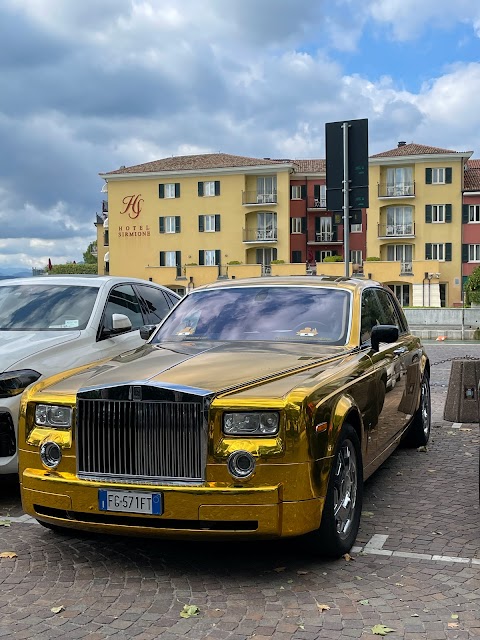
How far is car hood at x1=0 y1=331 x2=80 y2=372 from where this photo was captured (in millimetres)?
5836

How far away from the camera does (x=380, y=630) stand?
138 inches

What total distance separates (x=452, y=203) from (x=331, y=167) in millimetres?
49818

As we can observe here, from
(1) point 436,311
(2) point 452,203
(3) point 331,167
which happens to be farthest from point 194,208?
(3) point 331,167

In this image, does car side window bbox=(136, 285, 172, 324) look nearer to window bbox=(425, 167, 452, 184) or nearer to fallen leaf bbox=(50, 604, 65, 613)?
fallen leaf bbox=(50, 604, 65, 613)

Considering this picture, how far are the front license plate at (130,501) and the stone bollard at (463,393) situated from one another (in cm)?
648

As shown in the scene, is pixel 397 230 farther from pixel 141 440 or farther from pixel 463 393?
pixel 141 440

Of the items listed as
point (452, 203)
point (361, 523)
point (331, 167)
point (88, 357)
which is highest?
point (452, 203)

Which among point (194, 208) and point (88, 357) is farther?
point (194, 208)

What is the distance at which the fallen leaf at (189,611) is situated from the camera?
368cm

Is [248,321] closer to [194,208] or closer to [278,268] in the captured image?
[278,268]

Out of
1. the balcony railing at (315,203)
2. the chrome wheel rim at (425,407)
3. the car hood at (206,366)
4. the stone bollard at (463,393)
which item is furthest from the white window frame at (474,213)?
the car hood at (206,366)

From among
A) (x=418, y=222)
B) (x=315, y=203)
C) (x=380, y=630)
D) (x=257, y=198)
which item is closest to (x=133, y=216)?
(x=257, y=198)

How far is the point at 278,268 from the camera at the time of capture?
57875 millimetres

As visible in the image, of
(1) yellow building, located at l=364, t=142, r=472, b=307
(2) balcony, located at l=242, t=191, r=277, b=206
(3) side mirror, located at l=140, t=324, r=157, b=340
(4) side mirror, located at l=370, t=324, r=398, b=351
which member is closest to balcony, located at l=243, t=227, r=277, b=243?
(2) balcony, located at l=242, t=191, r=277, b=206
